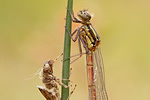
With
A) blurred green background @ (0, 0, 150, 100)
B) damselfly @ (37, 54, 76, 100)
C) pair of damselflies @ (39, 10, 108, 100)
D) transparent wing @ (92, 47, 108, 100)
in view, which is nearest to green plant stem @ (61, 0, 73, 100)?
damselfly @ (37, 54, 76, 100)

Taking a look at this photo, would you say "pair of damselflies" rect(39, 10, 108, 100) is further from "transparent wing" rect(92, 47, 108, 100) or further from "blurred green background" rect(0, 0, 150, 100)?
"blurred green background" rect(0, 0, 150, 100)

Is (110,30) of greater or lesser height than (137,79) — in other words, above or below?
above

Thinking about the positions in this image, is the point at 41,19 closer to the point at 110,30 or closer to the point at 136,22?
the point at 110,30

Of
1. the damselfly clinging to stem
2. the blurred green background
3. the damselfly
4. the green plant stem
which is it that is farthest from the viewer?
the blurred green background

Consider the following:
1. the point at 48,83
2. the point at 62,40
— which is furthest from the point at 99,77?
the point at 62,40

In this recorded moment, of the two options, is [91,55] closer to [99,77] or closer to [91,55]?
[91,55]

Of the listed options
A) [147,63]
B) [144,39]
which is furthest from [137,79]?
[144,39]
